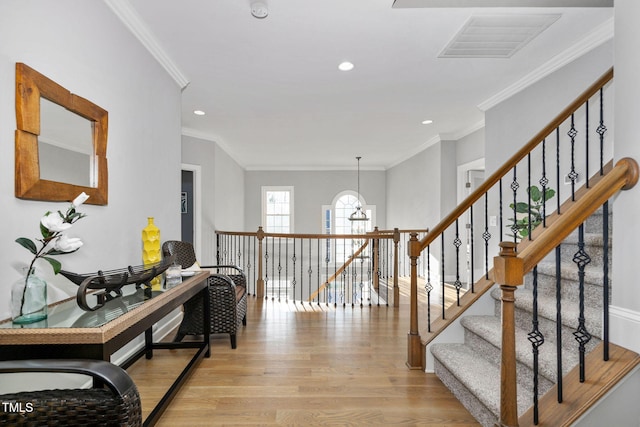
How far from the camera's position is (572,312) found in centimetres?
190

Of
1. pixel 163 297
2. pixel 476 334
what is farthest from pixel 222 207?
pixel 476 334

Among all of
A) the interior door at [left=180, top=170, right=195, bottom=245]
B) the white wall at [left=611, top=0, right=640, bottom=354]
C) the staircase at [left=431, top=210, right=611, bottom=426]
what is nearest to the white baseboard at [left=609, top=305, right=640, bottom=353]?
the white wall at [left=611, top=0, right=640, bottom=354]

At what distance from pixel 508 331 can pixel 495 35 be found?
2525mm

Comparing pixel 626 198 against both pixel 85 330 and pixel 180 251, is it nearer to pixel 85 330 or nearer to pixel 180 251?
pixel 85 330

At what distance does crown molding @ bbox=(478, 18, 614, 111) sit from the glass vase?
13.7ft

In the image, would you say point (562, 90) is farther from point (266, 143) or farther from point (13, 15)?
point (266, 143)

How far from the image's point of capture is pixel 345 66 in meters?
3.26

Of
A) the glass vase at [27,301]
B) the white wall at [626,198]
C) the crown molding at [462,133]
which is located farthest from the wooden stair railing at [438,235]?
the crown molding at [462,133]

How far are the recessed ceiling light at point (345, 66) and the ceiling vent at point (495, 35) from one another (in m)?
0.85

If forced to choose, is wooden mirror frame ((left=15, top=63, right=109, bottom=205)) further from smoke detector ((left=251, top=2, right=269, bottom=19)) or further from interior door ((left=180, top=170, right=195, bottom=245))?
interior door ((left=180, top=170, right=195, bottom=245))

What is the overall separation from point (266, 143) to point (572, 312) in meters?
5.56

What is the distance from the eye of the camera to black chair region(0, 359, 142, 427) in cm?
100

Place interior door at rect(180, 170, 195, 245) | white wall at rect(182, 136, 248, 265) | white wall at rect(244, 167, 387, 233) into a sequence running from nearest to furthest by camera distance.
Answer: white wall at rect(182, 136, 248, 265) < interior door at rect(180, 170, 195, 245) < white wall at rect(244, 167, 387, 233)

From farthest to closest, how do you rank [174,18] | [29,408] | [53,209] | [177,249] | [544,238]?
[177,249] < [174,18] < [53,209] < [544,238] < [29,408]
